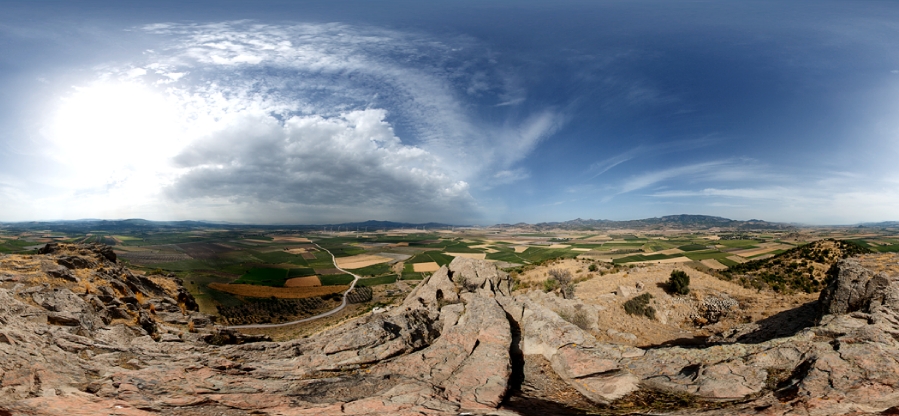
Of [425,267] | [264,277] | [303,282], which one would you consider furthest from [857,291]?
[264,277]

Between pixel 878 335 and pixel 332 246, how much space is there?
10296cm

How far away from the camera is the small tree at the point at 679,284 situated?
82.4ft

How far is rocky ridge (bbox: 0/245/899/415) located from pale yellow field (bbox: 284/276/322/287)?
146ft

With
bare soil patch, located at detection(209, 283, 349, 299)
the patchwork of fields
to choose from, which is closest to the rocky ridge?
the patchwork of fields

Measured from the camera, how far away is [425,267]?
7562 cm

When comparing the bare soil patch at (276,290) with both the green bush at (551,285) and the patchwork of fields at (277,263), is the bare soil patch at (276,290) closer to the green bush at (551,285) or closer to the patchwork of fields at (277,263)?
the patchwork of fields at (277,263)

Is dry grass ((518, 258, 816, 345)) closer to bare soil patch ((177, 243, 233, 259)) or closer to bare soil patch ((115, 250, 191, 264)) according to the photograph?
bare soil patch ((177, 243, 233, 259))

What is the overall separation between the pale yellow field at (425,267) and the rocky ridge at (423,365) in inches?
2318

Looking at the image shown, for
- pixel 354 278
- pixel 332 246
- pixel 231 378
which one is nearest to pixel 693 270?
pixel 231 378

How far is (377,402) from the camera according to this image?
7.34 m

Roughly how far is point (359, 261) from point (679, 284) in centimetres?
6985

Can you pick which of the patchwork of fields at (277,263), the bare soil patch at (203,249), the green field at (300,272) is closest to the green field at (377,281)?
the patchwork of fields at (277,263)

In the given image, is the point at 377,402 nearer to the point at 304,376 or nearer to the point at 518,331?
the point at 304,376

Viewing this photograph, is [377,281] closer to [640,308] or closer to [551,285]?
[551,285]
